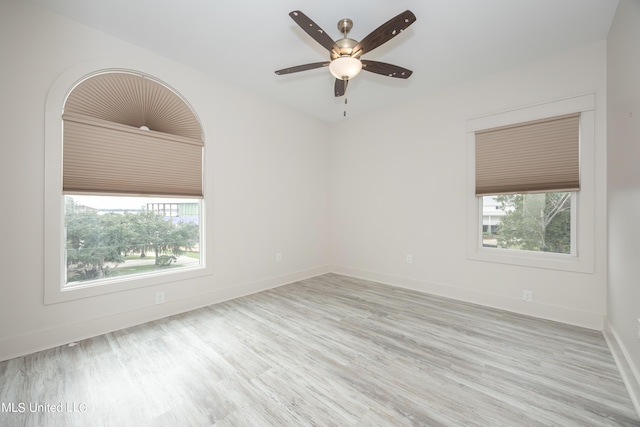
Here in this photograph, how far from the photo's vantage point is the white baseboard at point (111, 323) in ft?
7.00

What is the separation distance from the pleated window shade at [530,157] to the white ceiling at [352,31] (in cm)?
77

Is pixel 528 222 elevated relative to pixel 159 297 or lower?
elevated

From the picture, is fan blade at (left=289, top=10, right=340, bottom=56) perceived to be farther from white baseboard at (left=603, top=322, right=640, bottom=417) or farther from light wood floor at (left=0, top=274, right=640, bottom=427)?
white baseboard at (left=603, top=322, right=640, bottom=417)

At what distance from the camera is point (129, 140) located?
2742mm

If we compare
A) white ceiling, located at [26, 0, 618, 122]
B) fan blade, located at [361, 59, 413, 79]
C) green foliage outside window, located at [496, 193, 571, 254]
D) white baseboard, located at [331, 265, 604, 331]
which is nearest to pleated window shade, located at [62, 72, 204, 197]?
white ceiling, located at [26, 0, 618, 122]

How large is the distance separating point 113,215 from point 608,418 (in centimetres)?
425

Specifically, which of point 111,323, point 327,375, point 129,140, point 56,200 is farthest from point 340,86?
point 111,323

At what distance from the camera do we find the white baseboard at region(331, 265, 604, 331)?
2.69 metres

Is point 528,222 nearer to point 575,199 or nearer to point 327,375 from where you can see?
point 575,199

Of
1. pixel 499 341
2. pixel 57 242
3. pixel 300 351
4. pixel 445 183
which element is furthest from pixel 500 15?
pixel 57 242

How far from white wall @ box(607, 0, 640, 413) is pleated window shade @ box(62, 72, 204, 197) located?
403cm

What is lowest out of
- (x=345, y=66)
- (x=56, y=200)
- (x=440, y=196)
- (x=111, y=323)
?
(x=111, y=323)

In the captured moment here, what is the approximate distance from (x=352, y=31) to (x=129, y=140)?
2.54 meters

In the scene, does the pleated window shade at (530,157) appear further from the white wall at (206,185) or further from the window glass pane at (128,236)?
the window glass pane at (128,236)
